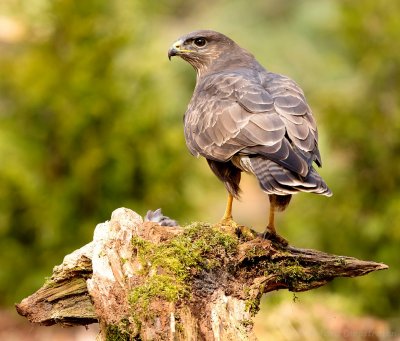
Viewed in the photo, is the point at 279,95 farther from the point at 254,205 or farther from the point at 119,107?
the point at 254,205

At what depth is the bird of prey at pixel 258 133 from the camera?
15.9 ft

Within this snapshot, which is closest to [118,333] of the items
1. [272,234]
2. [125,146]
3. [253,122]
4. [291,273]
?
[291,273]

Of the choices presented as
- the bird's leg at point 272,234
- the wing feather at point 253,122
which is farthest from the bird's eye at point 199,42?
the bird's leg at point 272,234

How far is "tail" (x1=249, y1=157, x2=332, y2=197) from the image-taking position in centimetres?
472

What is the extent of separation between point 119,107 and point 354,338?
3680 millimetres

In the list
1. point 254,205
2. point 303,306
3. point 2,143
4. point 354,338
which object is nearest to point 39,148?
point 2,143

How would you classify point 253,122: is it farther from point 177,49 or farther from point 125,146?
point 125,146

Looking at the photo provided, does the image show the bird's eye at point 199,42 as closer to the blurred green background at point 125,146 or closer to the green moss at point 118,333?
the blurred green background at point 125,146

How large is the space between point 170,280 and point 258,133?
4.28 feet

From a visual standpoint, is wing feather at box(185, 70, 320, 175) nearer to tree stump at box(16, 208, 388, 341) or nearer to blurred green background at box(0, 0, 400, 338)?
tree stump at box(16, 208, 388, 341)

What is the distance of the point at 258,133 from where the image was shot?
16.7ft

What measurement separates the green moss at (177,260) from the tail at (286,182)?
16.0 inches

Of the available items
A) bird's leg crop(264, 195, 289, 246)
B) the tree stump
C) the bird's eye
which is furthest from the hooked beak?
the tree stump

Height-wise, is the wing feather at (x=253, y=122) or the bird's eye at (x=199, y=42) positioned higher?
the bird's eye at (x=199, y=42)
